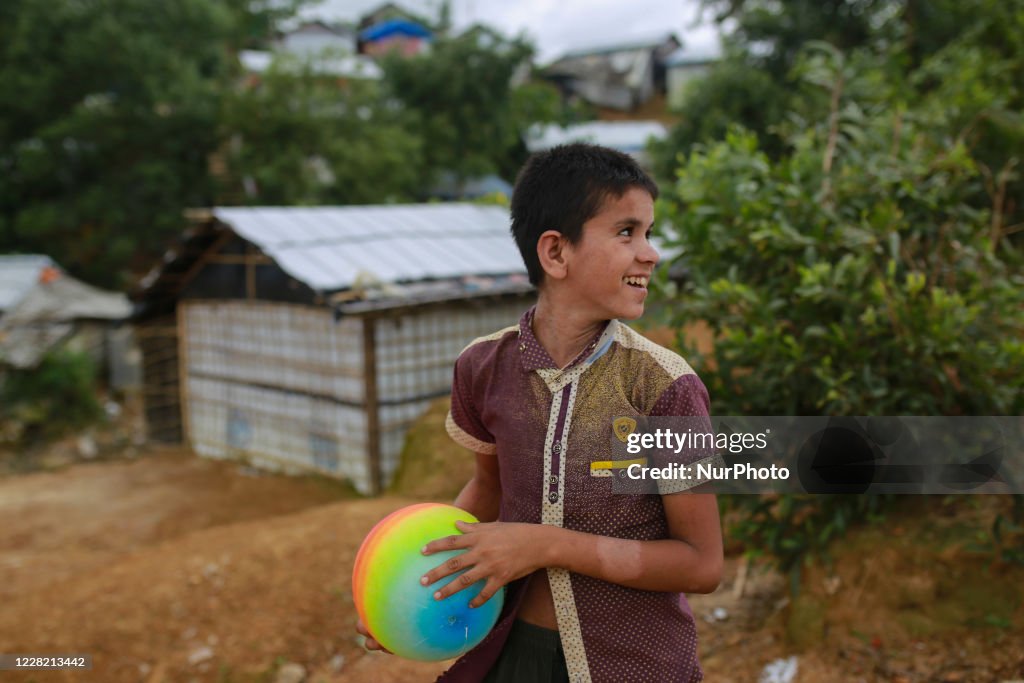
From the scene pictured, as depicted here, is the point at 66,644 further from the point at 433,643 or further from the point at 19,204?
the point at 19,204

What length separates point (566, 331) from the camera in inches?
69.0

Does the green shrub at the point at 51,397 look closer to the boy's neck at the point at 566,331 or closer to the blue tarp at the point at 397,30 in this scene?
the boy's neck at the point at 566,331

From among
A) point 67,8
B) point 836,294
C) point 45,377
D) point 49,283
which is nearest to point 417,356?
point 836,294

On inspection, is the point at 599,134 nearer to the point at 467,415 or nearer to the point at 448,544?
the point at 467,415

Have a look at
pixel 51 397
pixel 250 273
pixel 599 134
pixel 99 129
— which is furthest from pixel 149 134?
pixel 599 134

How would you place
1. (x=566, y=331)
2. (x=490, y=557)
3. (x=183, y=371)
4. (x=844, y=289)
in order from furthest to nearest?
(x=183, y=371)
(x=844, y=289)
(x=566, y=331)
(x=490, y=557)

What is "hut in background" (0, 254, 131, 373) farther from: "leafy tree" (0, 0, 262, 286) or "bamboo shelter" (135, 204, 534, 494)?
"leafy tree" (0, 0, 262, 286)

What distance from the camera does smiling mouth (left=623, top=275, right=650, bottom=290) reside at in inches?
65.2

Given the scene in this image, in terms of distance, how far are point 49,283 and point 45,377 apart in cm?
233

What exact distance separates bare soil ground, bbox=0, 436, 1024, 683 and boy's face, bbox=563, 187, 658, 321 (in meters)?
2.65

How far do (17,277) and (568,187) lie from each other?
48.9ft

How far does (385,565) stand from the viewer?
1.66 meters

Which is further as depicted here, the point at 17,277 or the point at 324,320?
the point at 17,277

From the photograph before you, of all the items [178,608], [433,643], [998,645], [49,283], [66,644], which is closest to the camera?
[433,643]
